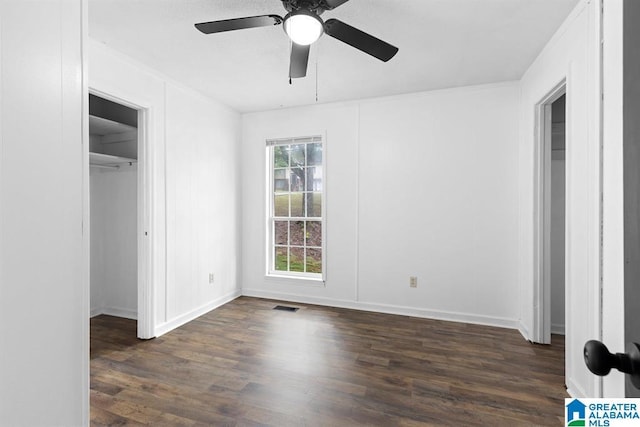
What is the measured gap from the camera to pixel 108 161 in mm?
3477

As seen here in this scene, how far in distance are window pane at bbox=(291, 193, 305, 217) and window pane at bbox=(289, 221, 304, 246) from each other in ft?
0.40

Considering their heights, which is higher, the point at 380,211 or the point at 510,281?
the point at 380,211

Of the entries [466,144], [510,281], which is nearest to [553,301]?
[510,281]

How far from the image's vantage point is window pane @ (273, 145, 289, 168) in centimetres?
439

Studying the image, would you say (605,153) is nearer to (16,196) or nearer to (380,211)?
(16,196)

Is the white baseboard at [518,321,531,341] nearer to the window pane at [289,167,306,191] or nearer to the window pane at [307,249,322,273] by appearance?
the window pane at [307,249,322,273]

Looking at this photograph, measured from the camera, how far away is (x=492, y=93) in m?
3.40

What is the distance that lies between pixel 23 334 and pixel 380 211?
3365 mm

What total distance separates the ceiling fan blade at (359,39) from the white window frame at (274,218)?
2002 millimetres

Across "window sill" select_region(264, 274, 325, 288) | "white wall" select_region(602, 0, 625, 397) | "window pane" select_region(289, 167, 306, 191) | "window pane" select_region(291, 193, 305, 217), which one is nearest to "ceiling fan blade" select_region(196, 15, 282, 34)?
"white wall" select_region(602, 0, 625, 397)

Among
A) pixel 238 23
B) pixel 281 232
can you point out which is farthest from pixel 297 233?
pixel 238 23

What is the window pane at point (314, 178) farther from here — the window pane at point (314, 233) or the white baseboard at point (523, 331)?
the white baseboard at point (523, 331)

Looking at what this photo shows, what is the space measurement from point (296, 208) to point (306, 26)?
277cm

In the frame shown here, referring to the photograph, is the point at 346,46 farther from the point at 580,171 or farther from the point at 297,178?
the point at 297,178
